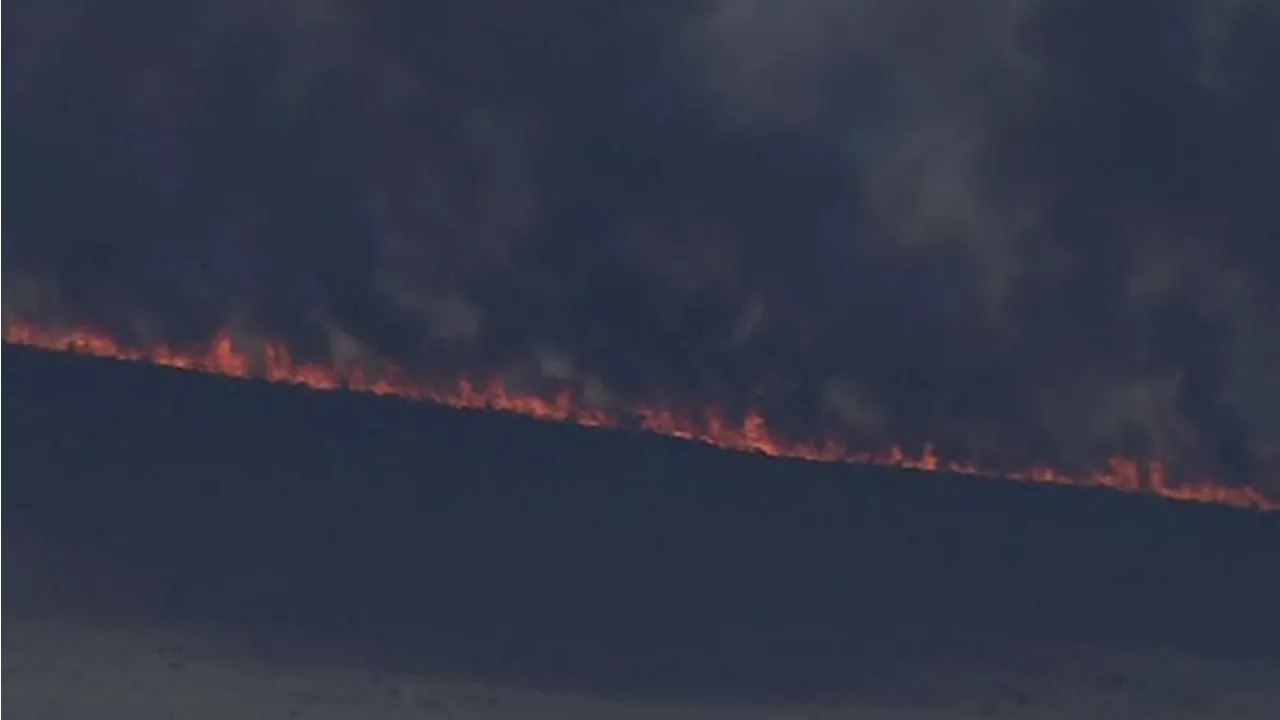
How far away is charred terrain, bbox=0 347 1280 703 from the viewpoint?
13266 millimetres

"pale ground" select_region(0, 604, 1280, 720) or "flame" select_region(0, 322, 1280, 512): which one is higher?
"flame" select_region(0, 322, 1280, 512)

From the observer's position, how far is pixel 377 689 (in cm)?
1295

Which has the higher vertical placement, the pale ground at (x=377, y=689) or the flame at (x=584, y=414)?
the flame at (x=584, y=414)

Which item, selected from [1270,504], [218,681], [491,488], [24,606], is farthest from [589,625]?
[1270,504]

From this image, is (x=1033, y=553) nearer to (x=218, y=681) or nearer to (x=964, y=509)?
(x=964, y=509)

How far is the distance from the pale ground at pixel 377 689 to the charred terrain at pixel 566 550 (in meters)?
0.14

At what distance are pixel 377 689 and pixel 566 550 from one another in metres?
1.41

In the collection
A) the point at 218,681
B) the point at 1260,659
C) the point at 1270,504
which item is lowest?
the point at 218,681

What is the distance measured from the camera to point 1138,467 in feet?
44.6

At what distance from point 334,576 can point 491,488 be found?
1055 mm

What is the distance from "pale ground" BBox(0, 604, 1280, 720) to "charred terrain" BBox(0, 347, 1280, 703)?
0.47 ft

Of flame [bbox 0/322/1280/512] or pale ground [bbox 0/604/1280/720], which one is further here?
flame [bbox 0/322/1280/512]

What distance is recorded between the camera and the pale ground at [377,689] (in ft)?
41.8

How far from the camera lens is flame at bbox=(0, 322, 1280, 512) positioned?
13.6 metres
